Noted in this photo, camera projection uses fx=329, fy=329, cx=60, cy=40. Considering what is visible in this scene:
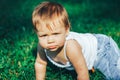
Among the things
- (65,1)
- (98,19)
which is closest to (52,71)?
(98,19)

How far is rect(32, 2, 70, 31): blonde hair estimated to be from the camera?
3623 millimetres

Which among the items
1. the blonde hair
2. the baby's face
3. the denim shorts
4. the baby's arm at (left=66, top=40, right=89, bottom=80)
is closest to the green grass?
the denim shorts

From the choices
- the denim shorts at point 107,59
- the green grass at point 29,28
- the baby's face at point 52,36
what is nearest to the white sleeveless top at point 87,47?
the denim shorts at point 107,59

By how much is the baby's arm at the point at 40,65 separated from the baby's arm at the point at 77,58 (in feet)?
1.78

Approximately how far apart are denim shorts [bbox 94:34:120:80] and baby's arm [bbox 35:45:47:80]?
700mm

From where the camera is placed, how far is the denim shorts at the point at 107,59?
4.37 metres

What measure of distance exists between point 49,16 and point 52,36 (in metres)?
0.22

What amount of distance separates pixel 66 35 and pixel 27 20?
3.10 metres

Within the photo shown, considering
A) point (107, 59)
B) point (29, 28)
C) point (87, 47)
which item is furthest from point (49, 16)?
point (29, 28)

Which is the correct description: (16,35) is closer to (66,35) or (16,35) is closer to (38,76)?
(38,76)

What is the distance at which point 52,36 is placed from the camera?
3.66 meters

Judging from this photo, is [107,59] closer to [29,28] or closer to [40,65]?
[40,65]

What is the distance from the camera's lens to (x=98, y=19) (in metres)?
7.09

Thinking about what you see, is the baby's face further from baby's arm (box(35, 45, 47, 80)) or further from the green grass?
the green grass
